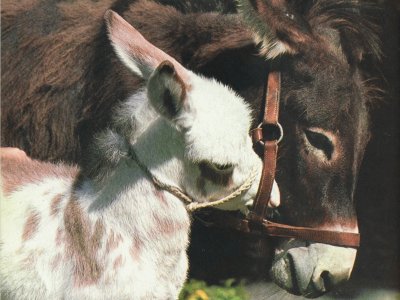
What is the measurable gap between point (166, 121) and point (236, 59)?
3.64ft

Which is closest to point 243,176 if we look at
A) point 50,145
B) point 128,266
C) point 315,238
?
point 128,266

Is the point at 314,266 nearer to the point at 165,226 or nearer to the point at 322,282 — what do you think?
the point at 322,282

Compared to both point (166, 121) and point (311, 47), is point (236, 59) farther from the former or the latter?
point (166, 121)

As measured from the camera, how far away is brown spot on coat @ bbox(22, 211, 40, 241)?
9.14ft

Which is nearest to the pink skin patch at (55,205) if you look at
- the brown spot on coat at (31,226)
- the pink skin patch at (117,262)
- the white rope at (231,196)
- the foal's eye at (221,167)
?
the brown spot on coat at (31,226)

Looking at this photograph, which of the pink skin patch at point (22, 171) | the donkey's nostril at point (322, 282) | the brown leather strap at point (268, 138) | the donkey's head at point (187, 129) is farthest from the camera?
the donkey's nostril at point (322, 282)

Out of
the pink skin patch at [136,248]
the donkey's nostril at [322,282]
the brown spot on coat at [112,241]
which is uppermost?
the brown spot on coat at [112,241]

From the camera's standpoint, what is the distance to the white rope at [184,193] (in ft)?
8.85

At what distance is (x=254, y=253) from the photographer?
3.90 meters

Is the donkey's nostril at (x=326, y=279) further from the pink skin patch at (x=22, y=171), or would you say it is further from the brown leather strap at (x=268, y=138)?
the pink skin patch at (x=22, y=171)

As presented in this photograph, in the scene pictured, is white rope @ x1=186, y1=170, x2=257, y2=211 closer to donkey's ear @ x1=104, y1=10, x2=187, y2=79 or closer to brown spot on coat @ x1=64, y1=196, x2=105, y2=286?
brown spot on coat @ x1=64, y1=196, x2=105, y2=286

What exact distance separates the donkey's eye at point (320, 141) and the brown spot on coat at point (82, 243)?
125 cm

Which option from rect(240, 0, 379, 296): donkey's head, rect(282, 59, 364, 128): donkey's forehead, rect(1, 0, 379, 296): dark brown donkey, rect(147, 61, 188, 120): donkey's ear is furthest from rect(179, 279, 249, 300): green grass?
rect(147, 61, 188, 120): donkey's ear

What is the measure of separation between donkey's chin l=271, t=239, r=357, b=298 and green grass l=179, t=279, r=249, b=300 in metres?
0.48
